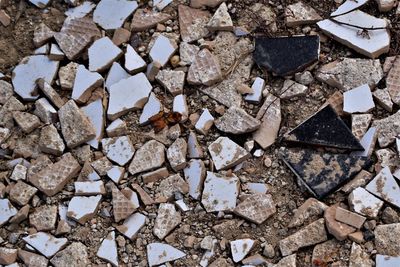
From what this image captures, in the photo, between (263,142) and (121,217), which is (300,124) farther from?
(121,217)

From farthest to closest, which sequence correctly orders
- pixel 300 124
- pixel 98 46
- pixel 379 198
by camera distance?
pixel 98 46 → pixel 300 124 → pixel 379 198

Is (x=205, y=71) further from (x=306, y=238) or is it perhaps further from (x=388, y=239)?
(x=388, y=239)

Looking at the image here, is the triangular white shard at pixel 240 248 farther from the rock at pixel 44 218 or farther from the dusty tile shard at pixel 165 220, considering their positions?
the rock at pixel 44 218

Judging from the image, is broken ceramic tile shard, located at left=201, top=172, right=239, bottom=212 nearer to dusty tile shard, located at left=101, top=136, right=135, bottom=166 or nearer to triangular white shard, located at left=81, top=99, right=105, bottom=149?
dusty tile shard, located at left=101, top=136, right=135, bottom=166

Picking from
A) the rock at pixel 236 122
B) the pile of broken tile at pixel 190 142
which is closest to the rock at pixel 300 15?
the pile of broken tile at pixel 190 142

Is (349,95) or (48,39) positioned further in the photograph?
(48,39)

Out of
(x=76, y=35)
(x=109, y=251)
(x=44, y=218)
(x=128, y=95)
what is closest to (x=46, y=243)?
(x=44, y=218)

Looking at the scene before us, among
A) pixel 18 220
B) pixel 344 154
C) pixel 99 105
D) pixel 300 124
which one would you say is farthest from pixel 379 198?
pixel 18 220
